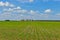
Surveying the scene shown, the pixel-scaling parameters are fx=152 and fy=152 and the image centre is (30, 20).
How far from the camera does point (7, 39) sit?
14.6 metres

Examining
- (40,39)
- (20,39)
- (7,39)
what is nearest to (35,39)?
(40,39)

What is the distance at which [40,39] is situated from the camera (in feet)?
47.7

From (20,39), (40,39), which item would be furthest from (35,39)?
(20,39)

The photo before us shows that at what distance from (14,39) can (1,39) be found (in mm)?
1267

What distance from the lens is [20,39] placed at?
14367 mm

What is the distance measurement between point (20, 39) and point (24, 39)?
15.0 inches

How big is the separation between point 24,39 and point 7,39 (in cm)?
165

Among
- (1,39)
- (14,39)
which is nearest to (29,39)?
(14,39)

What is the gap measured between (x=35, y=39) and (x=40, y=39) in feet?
1.57

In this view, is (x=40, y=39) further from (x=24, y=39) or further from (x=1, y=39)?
(x=1, y=39)

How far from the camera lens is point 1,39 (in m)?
14.6

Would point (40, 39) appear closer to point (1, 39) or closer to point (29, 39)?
point (29, 39)

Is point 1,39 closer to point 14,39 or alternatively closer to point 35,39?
point 14,39

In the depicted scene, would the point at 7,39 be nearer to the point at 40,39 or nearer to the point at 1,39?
the point at 1,39
